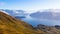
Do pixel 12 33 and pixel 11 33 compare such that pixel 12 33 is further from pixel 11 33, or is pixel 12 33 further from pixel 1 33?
pixel 1 33

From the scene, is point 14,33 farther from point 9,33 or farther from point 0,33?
point 0,33

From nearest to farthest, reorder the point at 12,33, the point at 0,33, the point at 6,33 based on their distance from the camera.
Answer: the point at 0,33 → the point at 6,33 → the point at 12,33

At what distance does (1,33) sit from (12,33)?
1541cm

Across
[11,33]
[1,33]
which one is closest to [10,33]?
[11,33]

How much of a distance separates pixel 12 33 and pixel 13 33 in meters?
1.01

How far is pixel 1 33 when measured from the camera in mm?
101000

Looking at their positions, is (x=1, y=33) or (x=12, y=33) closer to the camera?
(x=1, y=33)

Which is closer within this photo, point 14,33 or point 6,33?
point 6,33

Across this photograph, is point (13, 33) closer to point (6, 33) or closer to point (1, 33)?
point (6, 33)

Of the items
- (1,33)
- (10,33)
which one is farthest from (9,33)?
(1,33)

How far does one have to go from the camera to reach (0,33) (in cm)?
9900

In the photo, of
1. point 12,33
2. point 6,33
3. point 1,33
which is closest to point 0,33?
point 1,33

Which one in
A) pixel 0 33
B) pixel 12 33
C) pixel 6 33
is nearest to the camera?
pixel 0 33

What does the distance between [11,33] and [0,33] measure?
53.8ft
